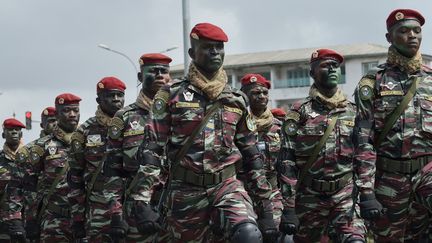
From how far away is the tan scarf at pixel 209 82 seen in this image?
9250mm

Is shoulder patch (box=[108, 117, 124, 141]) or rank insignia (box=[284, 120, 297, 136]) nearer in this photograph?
rank insignia (box=[284, 120, 297, 136])

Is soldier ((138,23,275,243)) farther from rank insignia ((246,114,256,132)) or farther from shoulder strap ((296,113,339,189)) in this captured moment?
shoulder strap ((296,113,339,189))

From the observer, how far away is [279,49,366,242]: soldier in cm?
1138

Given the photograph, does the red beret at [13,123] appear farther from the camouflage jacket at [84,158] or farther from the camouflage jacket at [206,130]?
the camouflage jacket at [206,130]

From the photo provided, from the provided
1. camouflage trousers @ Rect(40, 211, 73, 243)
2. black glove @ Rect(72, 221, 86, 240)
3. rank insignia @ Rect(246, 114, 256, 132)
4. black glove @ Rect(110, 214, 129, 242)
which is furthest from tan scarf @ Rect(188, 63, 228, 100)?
camouflage trousers @ Rect(40, 211, 73, 243)

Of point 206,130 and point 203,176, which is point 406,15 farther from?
point 203,176

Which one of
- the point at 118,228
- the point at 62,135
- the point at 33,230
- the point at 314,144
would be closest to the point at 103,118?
the point at 62,135

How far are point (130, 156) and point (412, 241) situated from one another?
3581 millimetres

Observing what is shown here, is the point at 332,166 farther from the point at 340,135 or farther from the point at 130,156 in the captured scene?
the point at 130,156

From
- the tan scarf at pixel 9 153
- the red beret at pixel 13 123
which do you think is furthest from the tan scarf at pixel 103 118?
the red beret at pixel 13 123

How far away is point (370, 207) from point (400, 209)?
59 cm

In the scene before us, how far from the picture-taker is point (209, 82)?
930 cm

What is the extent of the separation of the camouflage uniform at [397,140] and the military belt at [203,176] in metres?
1.56

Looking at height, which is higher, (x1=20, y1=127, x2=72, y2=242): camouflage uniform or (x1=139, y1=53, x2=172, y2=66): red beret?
(x1=139, y1=53, x2=172, y2=66): red beret
